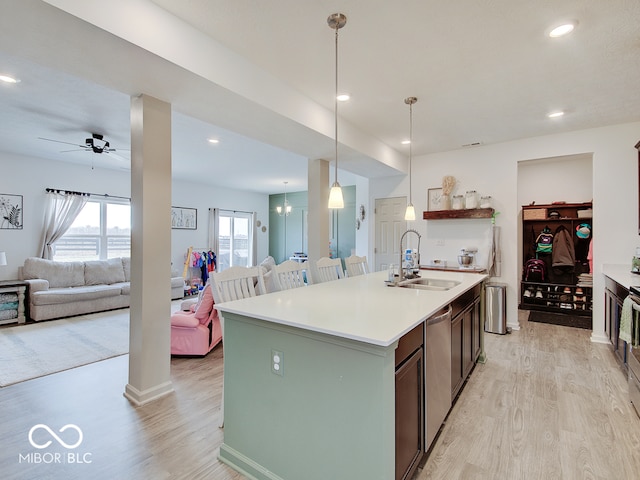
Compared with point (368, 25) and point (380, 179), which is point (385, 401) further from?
point (380, 179)

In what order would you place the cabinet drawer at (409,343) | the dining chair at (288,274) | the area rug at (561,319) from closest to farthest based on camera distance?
1. the cabinet drawer at (409,343)
2. the dining chair at (288,274)
3. the area rug at (561,319)

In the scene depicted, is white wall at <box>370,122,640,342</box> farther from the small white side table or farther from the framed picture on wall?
the small white side table

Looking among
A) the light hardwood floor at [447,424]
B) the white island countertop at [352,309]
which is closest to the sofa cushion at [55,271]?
the light hardwood floor at [447,424]

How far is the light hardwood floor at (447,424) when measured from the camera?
5.95 feet

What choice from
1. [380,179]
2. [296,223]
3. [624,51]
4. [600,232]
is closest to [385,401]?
[624,51]

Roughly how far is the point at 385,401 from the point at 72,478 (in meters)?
1.80

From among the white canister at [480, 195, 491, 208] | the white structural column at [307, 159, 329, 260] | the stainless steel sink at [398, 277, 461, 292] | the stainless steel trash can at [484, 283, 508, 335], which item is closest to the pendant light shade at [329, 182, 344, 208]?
the stainless steel sink at [398, 277, 461, 292]

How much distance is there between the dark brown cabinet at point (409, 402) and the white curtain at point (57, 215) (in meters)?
6.71

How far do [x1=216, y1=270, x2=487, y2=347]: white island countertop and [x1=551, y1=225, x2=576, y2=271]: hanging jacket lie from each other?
395 centimetres

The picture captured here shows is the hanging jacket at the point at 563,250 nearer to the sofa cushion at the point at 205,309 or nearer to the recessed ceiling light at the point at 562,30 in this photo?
the recessed ceiling light at the point at 562,30

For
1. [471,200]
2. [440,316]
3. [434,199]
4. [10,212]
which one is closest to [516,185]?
[471,200]

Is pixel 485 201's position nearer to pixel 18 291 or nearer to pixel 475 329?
pixel 475 329

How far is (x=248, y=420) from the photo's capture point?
5.82 ft

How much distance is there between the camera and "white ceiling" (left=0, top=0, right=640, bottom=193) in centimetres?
200
